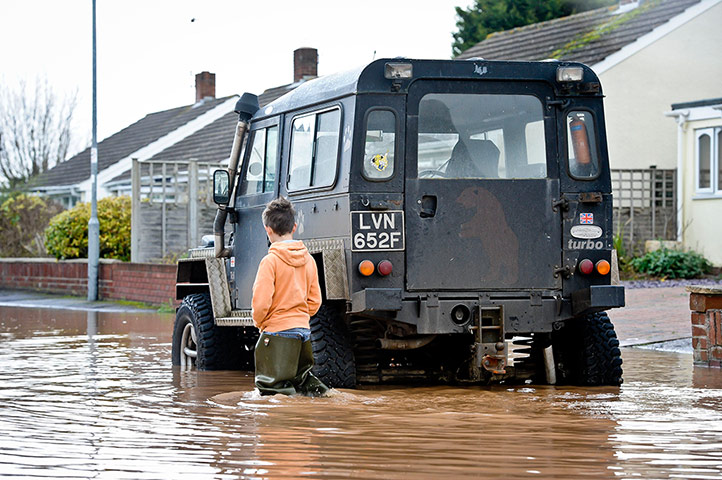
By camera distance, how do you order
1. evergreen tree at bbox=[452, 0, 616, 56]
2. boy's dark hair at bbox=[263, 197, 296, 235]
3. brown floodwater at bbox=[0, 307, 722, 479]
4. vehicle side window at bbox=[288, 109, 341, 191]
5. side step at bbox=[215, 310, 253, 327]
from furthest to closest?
1. evergreen tree at bbox=[452, 0, 616, 56]
2. side step at bbox=[215, 310, 253, 327]
3. vehicle side window at bbox=[288, 109, 341, 191]
4. boy's dark hair at bbox=[263, 197, 296, 235]
5. brown floodwater at bbox=[0, 307, 722, 479]

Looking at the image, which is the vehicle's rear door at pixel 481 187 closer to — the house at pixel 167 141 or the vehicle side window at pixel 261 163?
the vehicle side window at pixel 261 163

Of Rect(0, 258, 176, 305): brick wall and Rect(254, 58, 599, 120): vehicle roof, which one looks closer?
Rect(254, 58, 599, 120): vehicle roof

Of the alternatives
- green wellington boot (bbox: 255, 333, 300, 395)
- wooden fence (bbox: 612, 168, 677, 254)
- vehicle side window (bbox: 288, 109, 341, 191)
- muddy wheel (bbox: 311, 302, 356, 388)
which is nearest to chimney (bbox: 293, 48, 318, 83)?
wooden fence (bbox: 612, 168, 677, 254)

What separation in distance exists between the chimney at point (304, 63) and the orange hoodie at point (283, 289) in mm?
33374

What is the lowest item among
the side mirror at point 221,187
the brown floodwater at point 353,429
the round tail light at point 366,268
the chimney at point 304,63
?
the brown floodwater at point 353,429

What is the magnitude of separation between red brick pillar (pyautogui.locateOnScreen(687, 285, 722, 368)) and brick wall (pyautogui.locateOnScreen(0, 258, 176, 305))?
12.9m

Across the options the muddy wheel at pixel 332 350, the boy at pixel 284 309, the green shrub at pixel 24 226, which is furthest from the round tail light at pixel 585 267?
the green shrub at pixel 24 226

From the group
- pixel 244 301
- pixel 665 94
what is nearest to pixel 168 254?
pixel 665 94

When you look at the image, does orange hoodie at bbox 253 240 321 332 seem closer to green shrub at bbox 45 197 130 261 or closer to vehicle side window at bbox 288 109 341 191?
vehicle side window at bbox 288 109 341 191

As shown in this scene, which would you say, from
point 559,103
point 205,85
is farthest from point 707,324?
point 205,85

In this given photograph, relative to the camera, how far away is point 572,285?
29.7 ft

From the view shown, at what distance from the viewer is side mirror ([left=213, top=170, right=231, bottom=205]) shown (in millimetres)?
10469

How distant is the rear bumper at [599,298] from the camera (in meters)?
8.80

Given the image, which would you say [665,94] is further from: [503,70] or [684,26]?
[503,70]
